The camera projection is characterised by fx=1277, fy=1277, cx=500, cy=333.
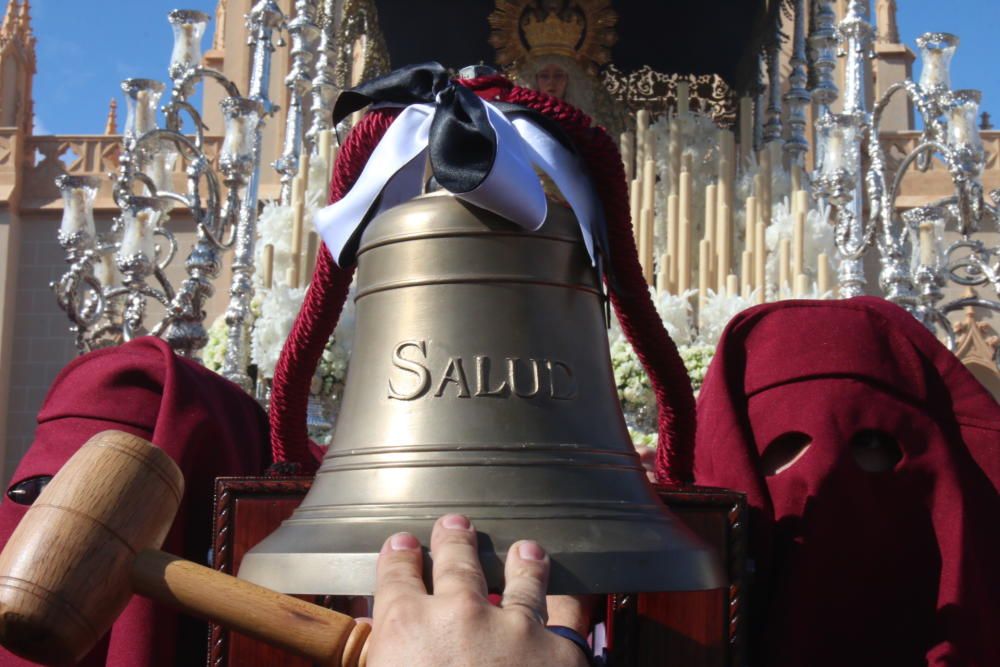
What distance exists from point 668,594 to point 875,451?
0.45 m

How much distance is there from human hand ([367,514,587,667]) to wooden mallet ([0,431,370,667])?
0.07 m

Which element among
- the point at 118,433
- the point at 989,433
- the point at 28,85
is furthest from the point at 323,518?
the point at 28,85

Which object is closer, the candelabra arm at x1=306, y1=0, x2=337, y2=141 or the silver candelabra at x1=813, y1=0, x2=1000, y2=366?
the silver candelabra at x1=813, y1=0, x2=1000, y2=366

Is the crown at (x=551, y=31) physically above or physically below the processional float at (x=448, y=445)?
above

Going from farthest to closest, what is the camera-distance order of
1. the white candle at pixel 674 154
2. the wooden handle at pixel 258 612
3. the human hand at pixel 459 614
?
the white candle at pixel 674 154 < the wooden handle at pixel 258 612 < the human hand at pixel 459 614

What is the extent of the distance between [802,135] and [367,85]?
3953 mm

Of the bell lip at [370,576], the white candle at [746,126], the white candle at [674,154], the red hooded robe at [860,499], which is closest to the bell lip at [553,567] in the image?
the bell lip at [370,576]

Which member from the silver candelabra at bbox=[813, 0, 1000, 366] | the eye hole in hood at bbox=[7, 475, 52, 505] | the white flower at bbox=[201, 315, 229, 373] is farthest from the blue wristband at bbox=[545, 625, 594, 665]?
the white flower at bbox=[201, 315, 229, 373]

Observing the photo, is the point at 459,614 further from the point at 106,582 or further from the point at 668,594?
the point at 668,594

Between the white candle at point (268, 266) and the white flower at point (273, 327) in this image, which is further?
the white candle at point (268, 266)

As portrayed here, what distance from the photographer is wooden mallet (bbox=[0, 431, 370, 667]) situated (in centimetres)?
111

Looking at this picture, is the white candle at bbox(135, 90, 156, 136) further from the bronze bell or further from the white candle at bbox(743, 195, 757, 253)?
the bronze bell

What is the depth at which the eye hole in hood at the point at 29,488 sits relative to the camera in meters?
1.92

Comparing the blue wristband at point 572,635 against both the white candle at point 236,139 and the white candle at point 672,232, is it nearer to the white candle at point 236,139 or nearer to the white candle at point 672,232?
the white candle at point 672,232
